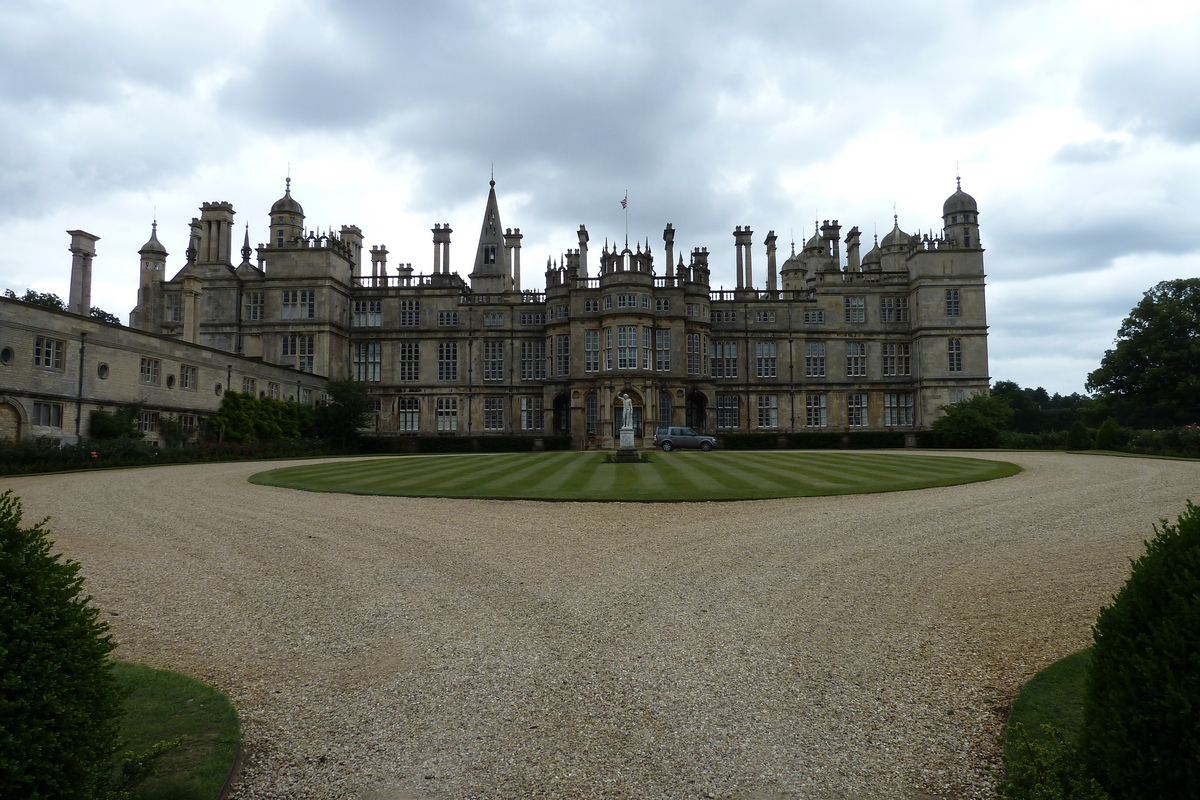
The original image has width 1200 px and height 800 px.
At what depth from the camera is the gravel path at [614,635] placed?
4.21 metres

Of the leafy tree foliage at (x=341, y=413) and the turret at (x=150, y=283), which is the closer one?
the leafy tree foliage at (x=341, y=413)

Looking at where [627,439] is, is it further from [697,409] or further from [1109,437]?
[697,409]

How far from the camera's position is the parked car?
36094 mm

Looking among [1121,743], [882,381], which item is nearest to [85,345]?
[1121,743]

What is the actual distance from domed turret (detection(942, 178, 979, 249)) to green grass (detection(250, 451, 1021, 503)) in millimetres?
31777

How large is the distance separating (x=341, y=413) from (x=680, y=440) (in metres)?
19.0

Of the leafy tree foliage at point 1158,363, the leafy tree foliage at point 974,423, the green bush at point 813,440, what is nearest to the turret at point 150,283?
the green bush at point 813,440

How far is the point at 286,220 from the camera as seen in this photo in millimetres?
50594

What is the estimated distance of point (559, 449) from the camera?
44.4m

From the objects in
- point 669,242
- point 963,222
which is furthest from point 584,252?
point 963,222

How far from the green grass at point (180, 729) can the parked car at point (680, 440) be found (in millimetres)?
31488

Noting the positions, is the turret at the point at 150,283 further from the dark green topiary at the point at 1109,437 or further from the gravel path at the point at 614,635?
the dark green topiary at the point at 1109,437

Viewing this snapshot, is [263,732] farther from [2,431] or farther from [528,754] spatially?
[2,431]

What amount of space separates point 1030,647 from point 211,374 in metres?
36.3
